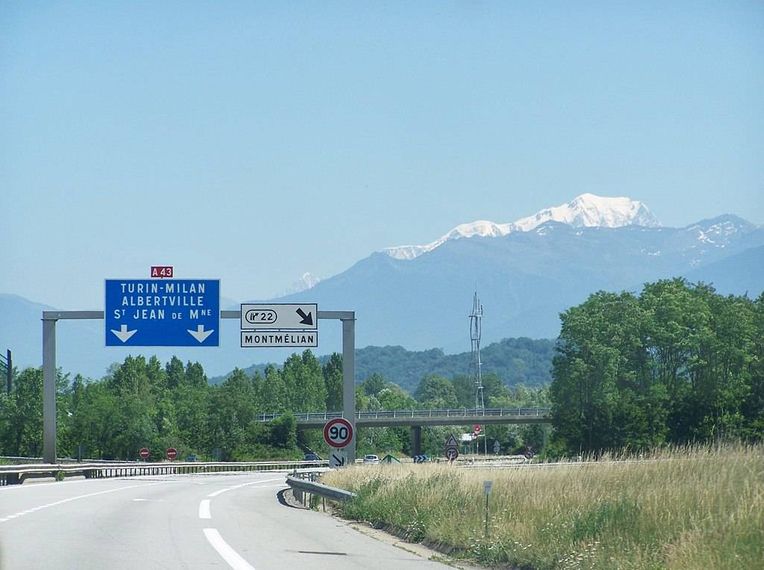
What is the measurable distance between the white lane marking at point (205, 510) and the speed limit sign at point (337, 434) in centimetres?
619

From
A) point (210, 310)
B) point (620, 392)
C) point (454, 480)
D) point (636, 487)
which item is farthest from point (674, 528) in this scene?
point (620, 392)

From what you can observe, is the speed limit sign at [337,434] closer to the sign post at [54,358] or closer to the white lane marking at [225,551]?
the sign post at [54,358]

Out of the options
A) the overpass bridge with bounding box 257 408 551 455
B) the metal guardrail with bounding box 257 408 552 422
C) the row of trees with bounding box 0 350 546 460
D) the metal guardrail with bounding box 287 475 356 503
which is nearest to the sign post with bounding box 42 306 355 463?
the metal guardrail with bounding box 287 475 356 503

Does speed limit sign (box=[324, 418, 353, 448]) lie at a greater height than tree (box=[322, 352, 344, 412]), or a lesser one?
lesser

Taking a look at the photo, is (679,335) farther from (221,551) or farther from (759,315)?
(221,551)

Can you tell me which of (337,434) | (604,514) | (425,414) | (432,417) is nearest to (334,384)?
→ (425,414)

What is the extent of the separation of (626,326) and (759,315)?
10.9m

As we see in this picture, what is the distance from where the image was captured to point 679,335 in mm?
93812

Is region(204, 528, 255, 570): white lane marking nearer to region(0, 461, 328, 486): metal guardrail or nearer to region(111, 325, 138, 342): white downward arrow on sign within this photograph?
region(0, 461, 328, 486): metal guardrail

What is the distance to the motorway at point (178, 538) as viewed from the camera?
52.1 ft

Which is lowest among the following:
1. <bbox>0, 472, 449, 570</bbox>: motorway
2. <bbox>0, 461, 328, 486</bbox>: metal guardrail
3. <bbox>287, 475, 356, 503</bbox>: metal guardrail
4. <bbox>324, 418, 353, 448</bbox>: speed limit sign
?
<bbox>0, 461, 328, 486</bbox>: metal guardrail

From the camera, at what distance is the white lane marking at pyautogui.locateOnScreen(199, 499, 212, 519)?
82.1 feet

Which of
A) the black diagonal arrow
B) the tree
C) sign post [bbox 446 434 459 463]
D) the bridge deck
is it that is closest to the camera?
sign post [bbox 446 434 459 463]

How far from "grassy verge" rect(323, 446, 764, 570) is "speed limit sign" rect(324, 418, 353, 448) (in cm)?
1433
